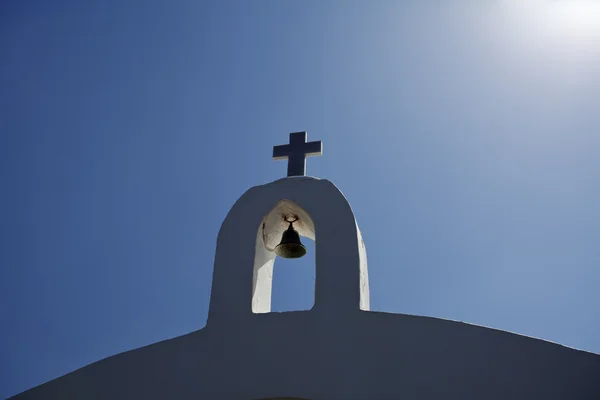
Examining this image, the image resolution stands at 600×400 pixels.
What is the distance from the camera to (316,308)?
15.6 feet

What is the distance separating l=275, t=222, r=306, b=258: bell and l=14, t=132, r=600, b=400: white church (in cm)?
25

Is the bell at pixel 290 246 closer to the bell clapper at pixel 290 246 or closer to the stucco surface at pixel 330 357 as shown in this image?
the bell clapper at pixel 290 246

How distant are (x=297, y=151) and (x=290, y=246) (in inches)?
39.3

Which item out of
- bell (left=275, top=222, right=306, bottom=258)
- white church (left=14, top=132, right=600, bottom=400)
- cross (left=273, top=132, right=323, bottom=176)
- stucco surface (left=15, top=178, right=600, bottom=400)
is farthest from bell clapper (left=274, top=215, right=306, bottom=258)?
cross (left=273, top=132, right=323, bottom=176)

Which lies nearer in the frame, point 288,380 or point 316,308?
point 288,380

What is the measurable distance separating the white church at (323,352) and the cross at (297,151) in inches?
15.2

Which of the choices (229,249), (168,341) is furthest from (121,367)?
(229,249)

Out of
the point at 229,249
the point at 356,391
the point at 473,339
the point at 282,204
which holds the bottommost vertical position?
the point at 356,391

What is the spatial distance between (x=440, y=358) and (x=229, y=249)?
6.64 ft

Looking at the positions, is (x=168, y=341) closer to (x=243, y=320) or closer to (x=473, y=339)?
(x=243, y=320)

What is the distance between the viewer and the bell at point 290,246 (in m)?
5.48

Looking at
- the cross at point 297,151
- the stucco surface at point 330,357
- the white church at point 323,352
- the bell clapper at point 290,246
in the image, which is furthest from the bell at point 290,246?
the cross at point 297,151

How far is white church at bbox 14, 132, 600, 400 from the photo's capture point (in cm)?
417

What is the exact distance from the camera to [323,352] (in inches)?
178
